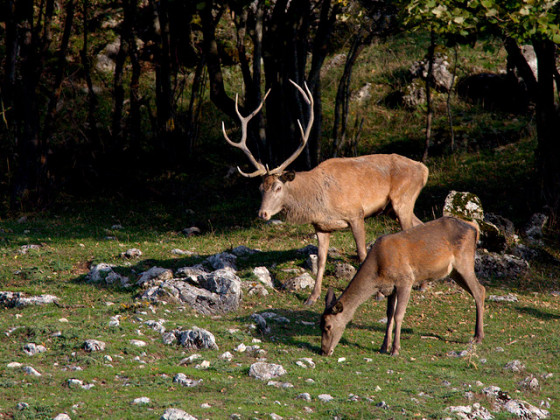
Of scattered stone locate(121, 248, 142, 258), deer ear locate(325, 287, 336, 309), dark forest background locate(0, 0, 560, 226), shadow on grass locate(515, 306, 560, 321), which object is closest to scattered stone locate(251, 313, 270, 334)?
deer ear locate(325, 287, 336, 309)

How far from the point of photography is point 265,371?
8.08 meters

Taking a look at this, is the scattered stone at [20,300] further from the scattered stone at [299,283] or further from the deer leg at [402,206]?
the deer leg at [402,206]

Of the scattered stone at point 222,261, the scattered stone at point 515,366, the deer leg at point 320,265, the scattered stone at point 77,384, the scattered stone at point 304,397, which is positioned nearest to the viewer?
the scattered stone at point 77,384

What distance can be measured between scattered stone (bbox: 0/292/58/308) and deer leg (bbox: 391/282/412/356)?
511 centimetres

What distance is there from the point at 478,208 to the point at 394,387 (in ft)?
28.3

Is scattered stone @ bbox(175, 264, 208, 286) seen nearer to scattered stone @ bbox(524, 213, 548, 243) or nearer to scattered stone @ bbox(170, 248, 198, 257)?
scattered stone @ bbox(170, 248, 198, 257)

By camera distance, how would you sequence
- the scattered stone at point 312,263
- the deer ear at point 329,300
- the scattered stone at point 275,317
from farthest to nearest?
the scattered stone at point 312,263 < the scattered stone at point 275,317 < the deer ear at point 329,300

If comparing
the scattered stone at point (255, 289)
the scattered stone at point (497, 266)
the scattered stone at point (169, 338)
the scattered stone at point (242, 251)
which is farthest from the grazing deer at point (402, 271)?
the scattered stone at point (242, 251)

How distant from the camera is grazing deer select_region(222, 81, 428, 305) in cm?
1259

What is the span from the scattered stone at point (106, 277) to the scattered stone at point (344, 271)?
154 inches

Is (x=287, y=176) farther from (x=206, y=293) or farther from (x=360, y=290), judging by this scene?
(x=360, y=290)

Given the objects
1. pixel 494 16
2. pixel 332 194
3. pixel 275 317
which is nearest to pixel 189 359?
pixel 275 317

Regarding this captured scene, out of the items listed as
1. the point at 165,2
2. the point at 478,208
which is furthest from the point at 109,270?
the point at 165,2

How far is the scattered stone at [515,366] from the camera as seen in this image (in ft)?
29.0
